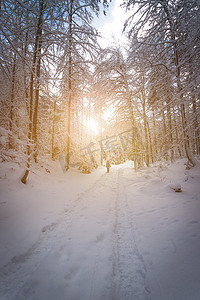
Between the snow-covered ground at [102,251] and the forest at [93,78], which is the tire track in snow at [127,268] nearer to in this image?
the snow-covered ground at [102,251]

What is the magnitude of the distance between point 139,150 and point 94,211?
9.48m

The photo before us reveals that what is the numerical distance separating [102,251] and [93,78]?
9563 mm

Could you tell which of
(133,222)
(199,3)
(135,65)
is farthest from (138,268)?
(135,65)

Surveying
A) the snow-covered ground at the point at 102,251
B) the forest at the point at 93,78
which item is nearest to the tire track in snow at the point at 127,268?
the snow-covered ground at the point at 102,251

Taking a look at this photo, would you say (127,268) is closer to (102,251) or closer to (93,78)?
(102,251)

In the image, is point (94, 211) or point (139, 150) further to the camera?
point (139, 150)

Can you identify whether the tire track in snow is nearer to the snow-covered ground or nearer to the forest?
the snow-covered ground

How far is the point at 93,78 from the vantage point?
8750mm

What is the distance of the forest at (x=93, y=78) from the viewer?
475cm

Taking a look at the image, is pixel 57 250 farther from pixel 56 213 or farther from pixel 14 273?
pixel 56 213

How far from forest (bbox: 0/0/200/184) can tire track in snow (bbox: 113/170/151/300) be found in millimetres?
3088

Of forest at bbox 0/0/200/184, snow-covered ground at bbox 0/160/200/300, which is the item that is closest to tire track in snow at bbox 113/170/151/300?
snow-covered ground at bbox 0/160/200/300

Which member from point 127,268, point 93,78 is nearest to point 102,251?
point 127,268

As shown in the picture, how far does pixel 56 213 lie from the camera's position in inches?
147
